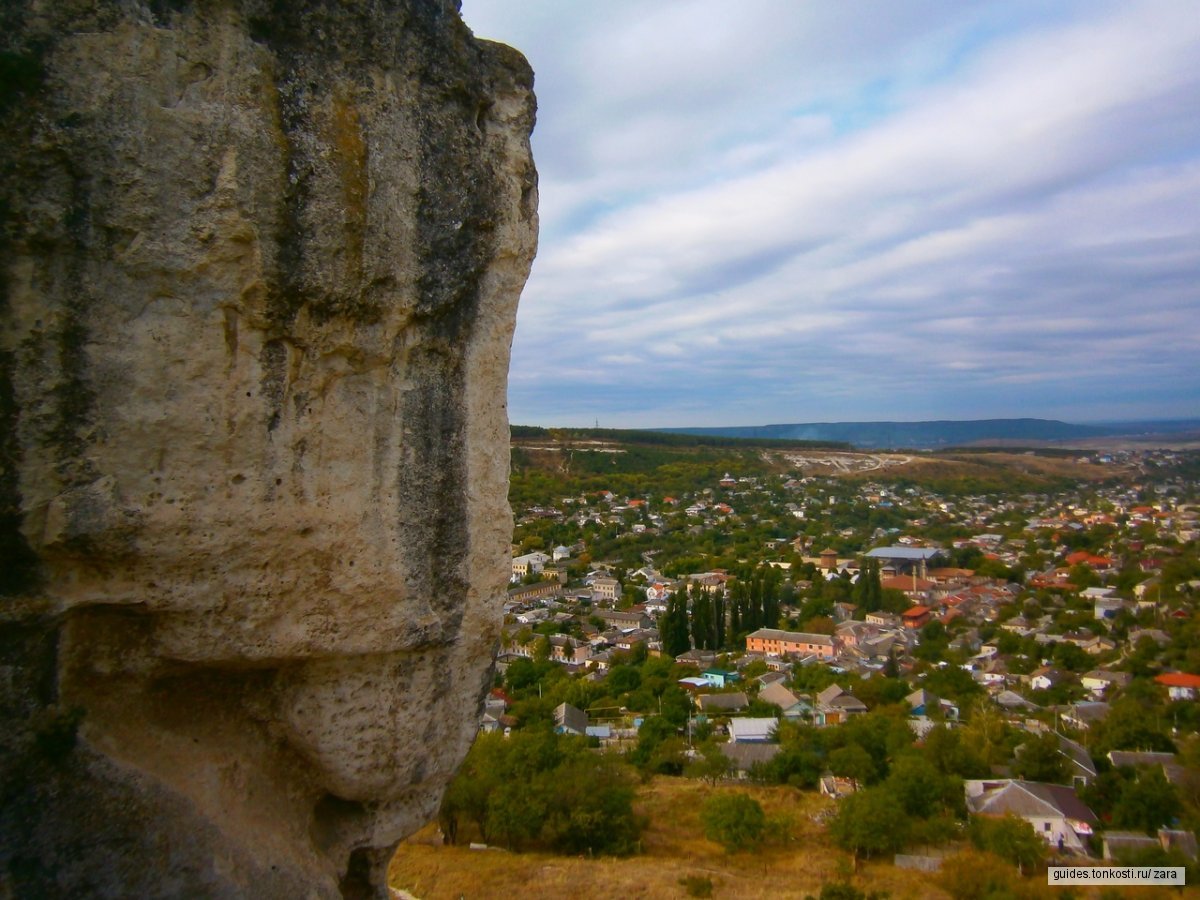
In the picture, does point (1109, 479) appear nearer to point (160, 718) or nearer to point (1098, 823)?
point (1098, 823)

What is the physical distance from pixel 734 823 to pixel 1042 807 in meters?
8.10

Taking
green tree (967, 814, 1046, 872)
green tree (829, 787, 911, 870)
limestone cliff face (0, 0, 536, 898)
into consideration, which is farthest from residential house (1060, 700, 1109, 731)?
limestone cliff face (0, 0, 536, 898)

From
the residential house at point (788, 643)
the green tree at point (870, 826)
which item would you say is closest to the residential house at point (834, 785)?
the green tree at point (870, 826)

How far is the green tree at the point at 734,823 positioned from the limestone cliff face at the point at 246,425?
16.6 m

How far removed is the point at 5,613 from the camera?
310cm

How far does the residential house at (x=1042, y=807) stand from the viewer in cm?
2091

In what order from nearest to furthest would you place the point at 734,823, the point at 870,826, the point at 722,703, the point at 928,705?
the point at 870,826 → the point at 734,823 → the point at 928,705 → the point at 722,703

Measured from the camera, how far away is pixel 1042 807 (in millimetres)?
21375

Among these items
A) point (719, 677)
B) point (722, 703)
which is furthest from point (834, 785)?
point (719, 677)

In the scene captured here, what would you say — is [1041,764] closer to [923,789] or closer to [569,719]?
[923,789]

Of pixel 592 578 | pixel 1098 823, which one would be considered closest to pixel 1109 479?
pixel 592 578

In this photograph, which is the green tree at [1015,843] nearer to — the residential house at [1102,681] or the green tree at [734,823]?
the green tree at [734,823]

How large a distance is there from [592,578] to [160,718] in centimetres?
5756

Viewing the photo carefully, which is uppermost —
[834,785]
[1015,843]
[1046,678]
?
[1015,843]
